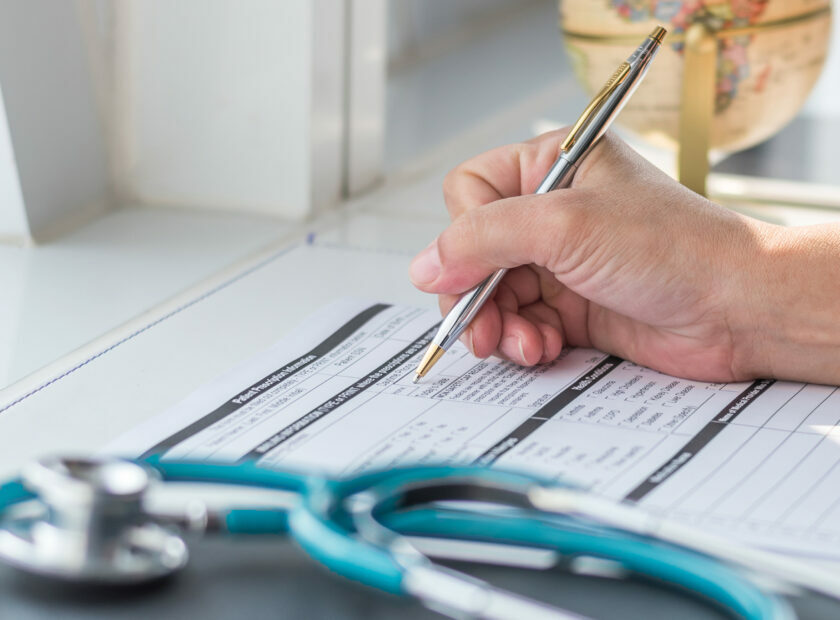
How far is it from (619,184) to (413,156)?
524mm

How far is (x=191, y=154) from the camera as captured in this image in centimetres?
104

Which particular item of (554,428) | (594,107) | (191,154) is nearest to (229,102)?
(191,154)

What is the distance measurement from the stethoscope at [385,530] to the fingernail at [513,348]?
0.20m

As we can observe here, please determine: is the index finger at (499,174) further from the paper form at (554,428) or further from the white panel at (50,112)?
the white panel at (50,112)

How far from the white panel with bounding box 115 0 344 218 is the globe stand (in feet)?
0.96

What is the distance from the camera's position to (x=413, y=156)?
1.20 metres

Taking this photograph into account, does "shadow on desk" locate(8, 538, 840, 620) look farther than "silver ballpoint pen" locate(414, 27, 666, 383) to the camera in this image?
No

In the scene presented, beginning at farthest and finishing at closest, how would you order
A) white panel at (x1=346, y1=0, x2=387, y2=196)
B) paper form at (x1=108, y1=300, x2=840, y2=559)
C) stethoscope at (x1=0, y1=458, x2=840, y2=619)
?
white panel at (x1=346, y1=0, x2=387, y2=196)
paper form at (x1=108, y1=300, x2=840, y2=559)
stethoscope at (x1=0, y1=458, x2=840, y2=619)

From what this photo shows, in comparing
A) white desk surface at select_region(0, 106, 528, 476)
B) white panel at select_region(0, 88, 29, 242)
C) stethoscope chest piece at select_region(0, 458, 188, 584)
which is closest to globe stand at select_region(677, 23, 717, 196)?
white desk surface at select_region(0, 106, 528, 476)

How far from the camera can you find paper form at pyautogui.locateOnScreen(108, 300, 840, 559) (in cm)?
54

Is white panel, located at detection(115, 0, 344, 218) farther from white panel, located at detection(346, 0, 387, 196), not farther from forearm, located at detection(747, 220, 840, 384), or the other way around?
forearm, located at detection(747, 220, 840, 384)

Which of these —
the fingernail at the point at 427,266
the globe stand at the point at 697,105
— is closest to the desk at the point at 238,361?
the fingernail at the point at 427,266

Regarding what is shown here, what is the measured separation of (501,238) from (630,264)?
7 centimetres

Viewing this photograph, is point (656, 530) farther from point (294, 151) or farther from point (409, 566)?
point (294, 151)
